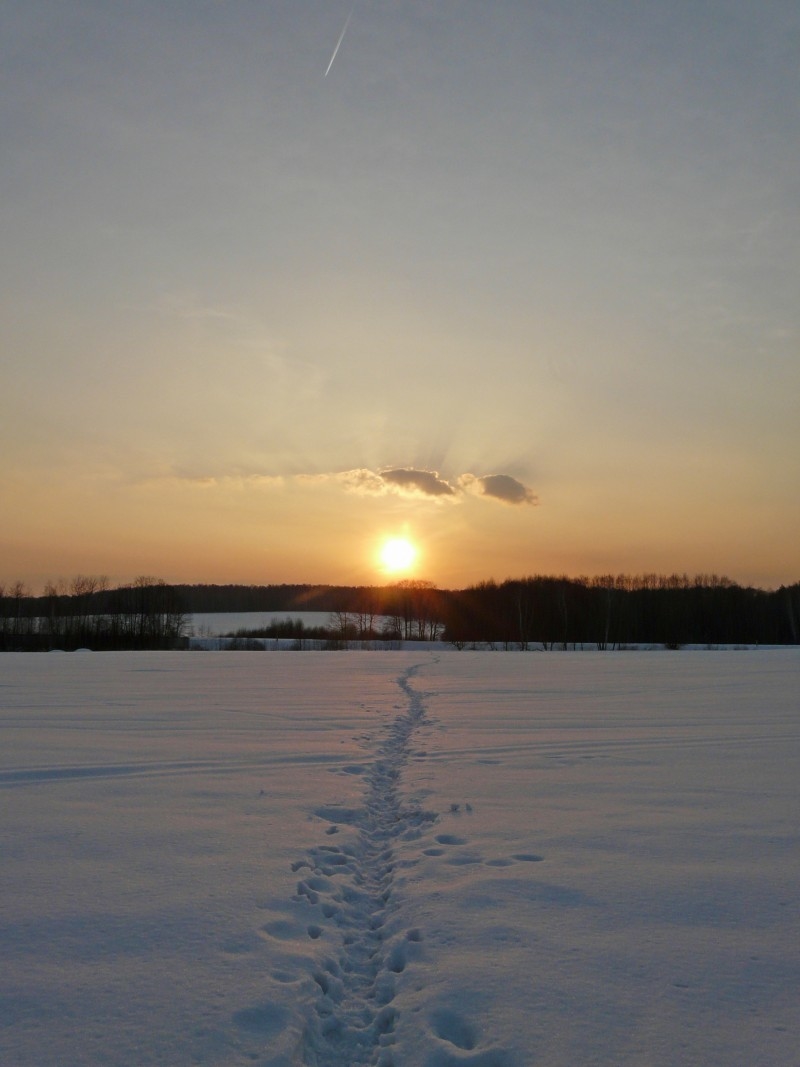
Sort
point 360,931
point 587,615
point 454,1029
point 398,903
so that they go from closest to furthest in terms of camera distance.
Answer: point 454,1029 → point 360,931 → point 398,903 → point 587,615

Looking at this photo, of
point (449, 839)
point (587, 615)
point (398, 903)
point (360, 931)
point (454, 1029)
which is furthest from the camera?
point (587, 615)

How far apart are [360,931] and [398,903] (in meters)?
0.35

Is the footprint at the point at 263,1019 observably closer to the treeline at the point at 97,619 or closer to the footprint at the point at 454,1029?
the footprint at the point at 454,1029

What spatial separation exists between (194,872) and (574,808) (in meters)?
3.00

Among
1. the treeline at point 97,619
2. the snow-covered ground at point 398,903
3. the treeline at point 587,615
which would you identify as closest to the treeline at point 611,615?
the treeline at point 587,615

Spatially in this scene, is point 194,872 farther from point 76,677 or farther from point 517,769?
point 76,677

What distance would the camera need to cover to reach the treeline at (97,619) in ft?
197

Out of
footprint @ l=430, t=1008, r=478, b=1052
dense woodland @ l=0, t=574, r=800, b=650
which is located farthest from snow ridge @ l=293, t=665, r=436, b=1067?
dense woodland @ l=0, t=574, r=800, b=650

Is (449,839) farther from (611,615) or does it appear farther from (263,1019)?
(611,615)

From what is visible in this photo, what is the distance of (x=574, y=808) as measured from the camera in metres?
5.75

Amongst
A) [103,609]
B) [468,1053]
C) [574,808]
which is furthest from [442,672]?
[103,609]

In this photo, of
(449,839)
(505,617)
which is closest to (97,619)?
(505,617)

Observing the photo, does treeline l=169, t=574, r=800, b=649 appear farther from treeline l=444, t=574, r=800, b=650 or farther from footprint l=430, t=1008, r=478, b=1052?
footprint l=430, t=1008, r=478, b=1052

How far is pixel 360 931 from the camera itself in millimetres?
3637
